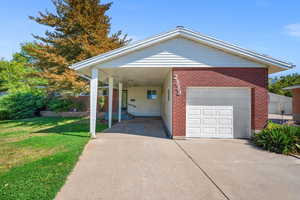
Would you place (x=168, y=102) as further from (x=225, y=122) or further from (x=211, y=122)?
(x=225, y=122)

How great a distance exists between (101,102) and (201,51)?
11.7 metres

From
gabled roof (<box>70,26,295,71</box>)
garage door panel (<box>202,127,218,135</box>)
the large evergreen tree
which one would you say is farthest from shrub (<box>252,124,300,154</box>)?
the large evergreen tree

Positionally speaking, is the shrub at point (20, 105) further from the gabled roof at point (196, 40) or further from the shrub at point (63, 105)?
the gabled roof at point (196, 40)

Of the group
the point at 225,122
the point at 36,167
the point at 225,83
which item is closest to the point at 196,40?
the point at 225,83

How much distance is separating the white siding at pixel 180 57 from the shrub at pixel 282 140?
283 cm

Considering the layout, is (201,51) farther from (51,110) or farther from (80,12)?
(51,110)

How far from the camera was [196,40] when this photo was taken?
6418 millimetres

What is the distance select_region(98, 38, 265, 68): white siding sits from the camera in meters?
6.46

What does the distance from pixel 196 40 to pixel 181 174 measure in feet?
17.6

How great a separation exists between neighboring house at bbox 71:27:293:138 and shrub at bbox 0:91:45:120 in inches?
458

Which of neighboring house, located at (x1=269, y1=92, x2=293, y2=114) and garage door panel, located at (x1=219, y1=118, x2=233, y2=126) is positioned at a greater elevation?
neighboring house, located at (x1=269, y1=92, x2=293, y2=114)

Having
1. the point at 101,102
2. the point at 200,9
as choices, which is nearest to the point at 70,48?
the point at 101,102

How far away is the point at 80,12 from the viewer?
513 inches

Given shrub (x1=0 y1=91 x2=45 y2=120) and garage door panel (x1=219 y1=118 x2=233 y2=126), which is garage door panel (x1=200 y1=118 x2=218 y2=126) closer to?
garage door panel (x1=219 y1=118 x2=233 y2=126)
